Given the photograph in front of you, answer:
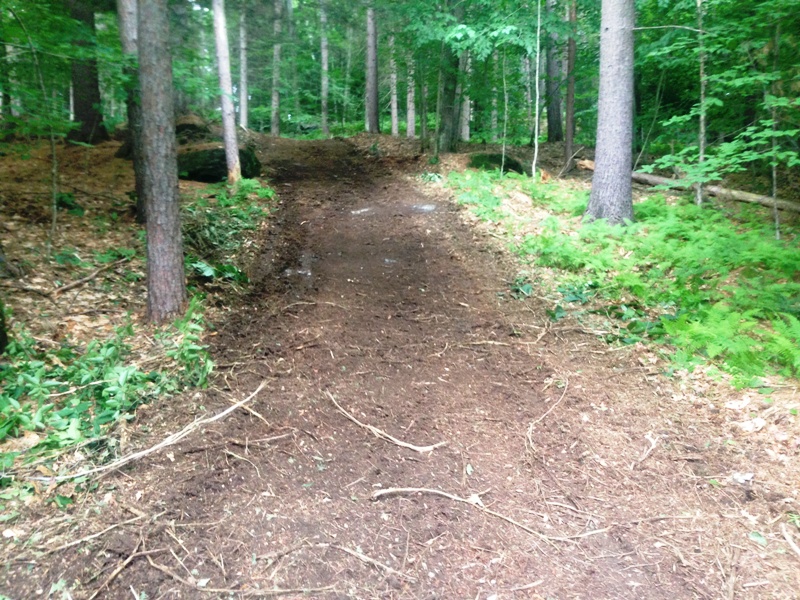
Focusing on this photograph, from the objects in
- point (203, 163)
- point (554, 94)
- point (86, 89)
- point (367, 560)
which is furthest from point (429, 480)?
point (554, 94)

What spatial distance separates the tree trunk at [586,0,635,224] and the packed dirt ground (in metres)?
3.53

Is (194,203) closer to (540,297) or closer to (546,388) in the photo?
(540,297)

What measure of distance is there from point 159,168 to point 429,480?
4252 mm

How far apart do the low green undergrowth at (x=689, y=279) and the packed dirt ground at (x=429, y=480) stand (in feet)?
1.40

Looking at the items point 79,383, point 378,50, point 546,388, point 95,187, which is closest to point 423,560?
point 546,388

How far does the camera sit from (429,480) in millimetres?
3795

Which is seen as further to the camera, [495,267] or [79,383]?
[495,267]

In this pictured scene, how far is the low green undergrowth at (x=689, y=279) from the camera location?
5.13m

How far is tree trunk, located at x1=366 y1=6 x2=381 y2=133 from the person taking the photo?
19.8 metres

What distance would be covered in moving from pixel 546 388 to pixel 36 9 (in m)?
7.36

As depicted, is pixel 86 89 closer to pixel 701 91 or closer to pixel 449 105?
pixel 449 105

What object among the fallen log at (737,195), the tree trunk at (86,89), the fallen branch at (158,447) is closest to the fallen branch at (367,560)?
the fallen branch at (158,447)

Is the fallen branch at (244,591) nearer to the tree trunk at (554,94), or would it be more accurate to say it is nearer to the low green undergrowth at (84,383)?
the low green undergrowth at (84,383)

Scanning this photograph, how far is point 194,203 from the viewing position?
9695 mm
